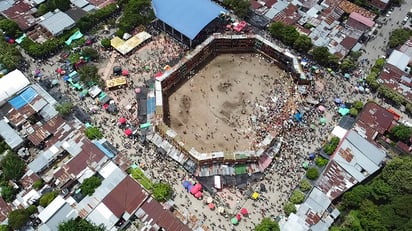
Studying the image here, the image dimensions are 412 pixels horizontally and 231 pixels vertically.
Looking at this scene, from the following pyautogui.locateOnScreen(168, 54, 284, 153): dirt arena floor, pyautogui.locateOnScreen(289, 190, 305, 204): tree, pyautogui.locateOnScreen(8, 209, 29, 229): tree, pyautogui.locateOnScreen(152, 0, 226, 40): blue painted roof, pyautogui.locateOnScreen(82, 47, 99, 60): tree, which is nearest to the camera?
pyautogui.locateOnScreen(8, 209, 29, 229): tree

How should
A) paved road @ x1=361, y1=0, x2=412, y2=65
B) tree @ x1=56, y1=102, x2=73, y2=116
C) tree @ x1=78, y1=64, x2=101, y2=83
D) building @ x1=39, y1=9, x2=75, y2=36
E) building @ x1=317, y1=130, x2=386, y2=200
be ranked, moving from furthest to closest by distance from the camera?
paved road @ x1=361, y1=0, x2=412, y2=65, building @ x1=39, y1=9, x2=75, y2=36, tree @ x1=78, y1=64, x2=101, y2=83, tree @ x1=56, y1=102, x2=73, y2=116, building @ x1=317, y1=130, x2=386, y2=200

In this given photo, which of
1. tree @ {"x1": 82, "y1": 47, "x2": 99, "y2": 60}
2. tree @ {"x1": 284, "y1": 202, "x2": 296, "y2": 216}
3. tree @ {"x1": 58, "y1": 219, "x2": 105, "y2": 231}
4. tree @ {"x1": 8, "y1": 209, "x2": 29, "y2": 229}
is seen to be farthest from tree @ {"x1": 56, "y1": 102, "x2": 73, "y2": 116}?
tree @ {"x1": 284, "y1": 202, "x2": 296, "y2": 216}

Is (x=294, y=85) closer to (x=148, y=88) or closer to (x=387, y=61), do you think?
(x=387, y=61)

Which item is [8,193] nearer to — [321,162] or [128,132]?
[128,132]

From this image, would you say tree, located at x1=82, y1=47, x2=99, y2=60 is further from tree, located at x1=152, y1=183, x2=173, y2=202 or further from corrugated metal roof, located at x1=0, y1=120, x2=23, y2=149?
tree, located at x1=152, y1=183, x2=173, y2=202

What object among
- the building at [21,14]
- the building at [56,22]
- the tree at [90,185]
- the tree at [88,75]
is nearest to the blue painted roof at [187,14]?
the tree at [88,75]

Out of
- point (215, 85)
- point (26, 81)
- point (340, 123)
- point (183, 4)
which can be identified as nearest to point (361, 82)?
point (340, 123)
